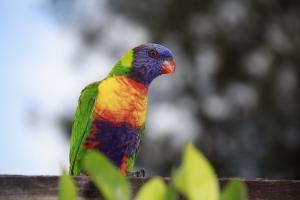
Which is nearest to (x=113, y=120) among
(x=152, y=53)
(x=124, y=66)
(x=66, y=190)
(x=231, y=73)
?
(x=124, y=66)

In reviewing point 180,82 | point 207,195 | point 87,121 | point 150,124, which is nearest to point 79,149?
point 87,121

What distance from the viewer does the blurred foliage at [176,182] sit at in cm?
67

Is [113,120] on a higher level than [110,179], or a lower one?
lower

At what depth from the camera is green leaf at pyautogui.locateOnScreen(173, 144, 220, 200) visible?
2.19 ft

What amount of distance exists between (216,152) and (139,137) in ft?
21.1

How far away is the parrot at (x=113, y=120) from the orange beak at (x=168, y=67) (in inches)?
5.7

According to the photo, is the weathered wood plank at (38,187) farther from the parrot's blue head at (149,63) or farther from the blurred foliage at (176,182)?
the parrot's blue head at (149,63)

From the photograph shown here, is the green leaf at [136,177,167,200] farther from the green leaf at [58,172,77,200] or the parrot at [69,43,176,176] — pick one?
the parrot at [69,43,176,176]

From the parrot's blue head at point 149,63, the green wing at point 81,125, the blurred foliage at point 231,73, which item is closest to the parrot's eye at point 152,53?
the parrot's blue head at point 149,63

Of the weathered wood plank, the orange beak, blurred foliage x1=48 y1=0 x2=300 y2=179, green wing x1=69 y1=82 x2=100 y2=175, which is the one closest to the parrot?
green wing x1=69 y1=82 x2=100 y2=175

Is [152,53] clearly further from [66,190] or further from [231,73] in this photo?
[231,73]

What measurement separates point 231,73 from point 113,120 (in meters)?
7.05

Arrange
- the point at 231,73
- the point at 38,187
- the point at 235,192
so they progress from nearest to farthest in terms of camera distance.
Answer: the point at 235,192
the point at 38,187
the point at 231,73

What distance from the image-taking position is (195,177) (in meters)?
0.69
